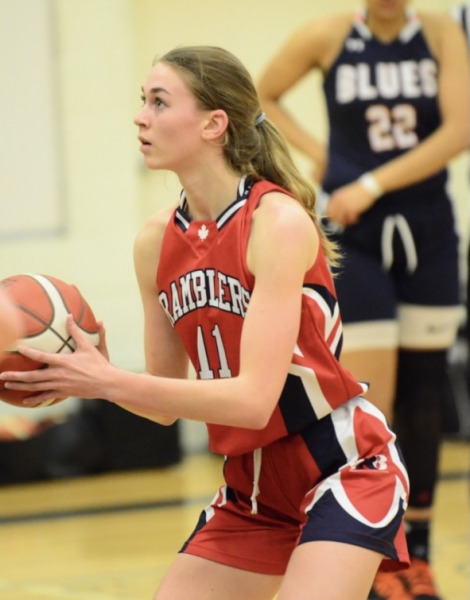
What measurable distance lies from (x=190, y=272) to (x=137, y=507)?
325 centimetres

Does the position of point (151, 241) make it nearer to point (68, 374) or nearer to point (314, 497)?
point (68, 374)

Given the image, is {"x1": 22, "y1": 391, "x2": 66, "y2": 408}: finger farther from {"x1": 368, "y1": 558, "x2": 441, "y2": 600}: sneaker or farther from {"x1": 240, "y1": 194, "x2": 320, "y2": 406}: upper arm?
{"x1": 368, "y1": 558, "x2": 441, "y2": 600}: sneaker

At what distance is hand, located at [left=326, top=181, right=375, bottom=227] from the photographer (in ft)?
12.6

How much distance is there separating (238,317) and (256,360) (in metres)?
0.19

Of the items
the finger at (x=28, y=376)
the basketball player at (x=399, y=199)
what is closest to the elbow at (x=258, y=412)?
the finger at (x=28, y=376)

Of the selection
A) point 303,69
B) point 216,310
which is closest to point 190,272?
point 216,310

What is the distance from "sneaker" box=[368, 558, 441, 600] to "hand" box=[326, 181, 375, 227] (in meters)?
1.19

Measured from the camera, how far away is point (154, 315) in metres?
2.84

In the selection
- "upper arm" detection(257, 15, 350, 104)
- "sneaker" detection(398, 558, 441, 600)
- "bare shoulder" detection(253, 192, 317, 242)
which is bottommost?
"sneaker" detection(398, 558, 441, 600)

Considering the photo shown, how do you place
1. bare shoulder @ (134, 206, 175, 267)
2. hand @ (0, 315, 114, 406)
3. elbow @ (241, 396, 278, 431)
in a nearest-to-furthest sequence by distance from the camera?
hand @ (0, 315, 114, 406) < elbow @ (241, 396, 278, 431) < bare shoulder @ (134, 206, 175, 267)

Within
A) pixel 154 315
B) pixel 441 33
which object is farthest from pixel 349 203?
pixel 154 315

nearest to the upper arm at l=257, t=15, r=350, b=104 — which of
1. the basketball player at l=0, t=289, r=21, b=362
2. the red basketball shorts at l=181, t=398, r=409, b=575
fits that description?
the red basketball shorts at l=181, t=398, r=409, b=575

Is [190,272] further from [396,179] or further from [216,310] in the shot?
[396,179]

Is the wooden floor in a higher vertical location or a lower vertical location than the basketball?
lower
